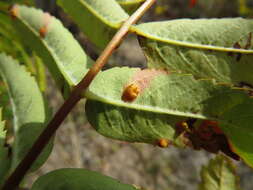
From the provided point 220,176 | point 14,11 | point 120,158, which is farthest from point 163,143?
point 120,158

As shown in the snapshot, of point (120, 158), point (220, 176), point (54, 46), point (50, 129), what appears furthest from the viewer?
point (120, 158)

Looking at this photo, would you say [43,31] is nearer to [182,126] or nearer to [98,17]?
[98,17]

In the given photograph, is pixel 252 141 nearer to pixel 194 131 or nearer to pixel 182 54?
pixel 194 131

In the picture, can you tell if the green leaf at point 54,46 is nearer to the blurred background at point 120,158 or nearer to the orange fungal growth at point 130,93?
the orange fungal growth at point 130,93

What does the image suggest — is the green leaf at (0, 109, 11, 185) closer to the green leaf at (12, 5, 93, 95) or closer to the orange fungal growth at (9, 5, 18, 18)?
the green leaf at (12, 5, 93, 95)

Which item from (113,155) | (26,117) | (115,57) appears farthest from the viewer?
Result: (115,57)

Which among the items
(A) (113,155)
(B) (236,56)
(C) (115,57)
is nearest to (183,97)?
(B) (236,56)

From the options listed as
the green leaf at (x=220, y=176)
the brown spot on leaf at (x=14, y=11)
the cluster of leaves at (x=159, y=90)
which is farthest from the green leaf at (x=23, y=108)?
the green leaf at (x=220, y=176)

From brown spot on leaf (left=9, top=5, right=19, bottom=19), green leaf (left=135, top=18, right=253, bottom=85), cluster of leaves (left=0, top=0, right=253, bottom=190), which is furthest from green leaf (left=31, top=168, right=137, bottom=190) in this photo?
brown spot on leaf (left=9, top=5, right=19, bottom=19)
